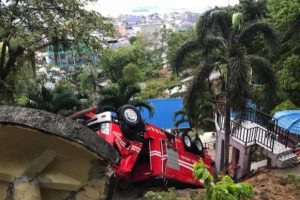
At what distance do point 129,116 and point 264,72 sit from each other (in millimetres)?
4371

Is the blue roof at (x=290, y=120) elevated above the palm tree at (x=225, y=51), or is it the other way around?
the palm tree at (x=225, y=51)

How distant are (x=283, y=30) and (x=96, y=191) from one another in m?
19.5

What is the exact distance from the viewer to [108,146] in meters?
2.03

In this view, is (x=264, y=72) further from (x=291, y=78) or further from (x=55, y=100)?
(x=291, y=78)

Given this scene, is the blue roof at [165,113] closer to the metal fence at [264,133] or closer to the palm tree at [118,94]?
the palm tree at [118,94]

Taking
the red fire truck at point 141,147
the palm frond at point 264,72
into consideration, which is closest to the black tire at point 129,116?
the red fire truck at point 141,147

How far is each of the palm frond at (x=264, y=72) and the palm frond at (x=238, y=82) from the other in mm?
685

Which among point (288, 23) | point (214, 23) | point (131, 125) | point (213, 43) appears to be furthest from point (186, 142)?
point (288, 23)

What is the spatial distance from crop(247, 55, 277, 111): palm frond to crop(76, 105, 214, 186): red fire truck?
2.87 m

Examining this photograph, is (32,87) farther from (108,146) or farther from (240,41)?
(108,146)

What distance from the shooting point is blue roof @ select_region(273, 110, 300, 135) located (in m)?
13.7

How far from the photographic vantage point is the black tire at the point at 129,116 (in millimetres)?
9509

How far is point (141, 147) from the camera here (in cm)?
987

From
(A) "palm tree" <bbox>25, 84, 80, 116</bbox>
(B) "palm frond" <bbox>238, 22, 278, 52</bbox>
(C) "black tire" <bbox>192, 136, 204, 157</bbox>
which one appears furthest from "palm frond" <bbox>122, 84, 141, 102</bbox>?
(B) "palm frond" <bbox>238, 22, 278, 52</bbox>
